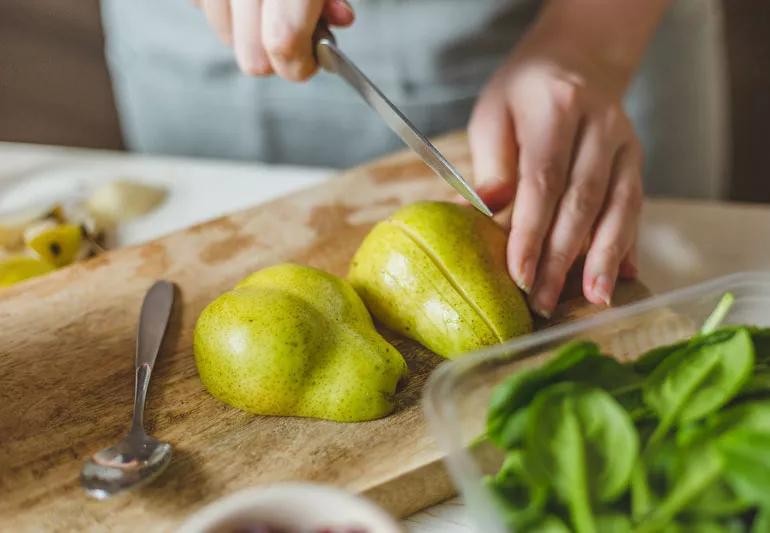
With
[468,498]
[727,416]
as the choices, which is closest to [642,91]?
[727,416]

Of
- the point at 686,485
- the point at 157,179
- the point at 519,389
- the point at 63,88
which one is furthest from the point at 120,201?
the point at 63,88

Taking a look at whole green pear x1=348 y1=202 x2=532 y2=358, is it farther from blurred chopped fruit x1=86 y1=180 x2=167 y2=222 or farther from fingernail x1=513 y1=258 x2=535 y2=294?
blurred chopped fruit x1=86 y1=180 x2=167 y2=222

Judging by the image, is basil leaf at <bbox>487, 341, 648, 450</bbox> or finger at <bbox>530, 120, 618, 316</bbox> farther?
finger at <bbox>530, 120, 618, 316</bbox>

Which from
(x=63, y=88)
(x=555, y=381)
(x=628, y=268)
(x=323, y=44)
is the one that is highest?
(x=323, y=44)

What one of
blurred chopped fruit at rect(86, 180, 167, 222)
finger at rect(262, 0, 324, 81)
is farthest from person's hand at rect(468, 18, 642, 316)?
blurred chopped fruit at rect(86, 180, 167, 222)

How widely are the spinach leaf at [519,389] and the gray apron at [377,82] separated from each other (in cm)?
78

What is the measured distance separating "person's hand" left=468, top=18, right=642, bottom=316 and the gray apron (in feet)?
0.70

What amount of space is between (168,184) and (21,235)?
Answer: 211mm

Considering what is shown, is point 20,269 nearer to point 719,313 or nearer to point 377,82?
point 377,82

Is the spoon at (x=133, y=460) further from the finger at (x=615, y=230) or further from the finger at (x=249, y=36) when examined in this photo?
the finger at (x=615, y=230)

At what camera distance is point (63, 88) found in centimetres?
241

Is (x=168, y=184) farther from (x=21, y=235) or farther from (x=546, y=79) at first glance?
(x=546, y=79)

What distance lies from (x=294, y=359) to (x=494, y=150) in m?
0.38

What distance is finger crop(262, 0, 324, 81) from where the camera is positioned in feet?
2.93
